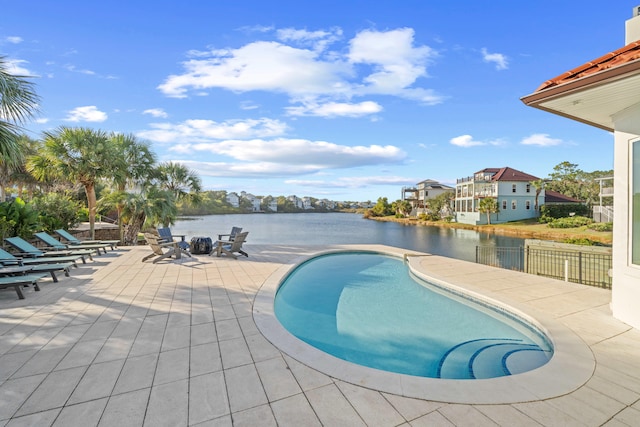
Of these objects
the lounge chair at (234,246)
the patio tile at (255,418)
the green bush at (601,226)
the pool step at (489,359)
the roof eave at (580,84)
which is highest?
the roof eave at (580,84)

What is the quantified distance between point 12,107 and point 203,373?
843 centimetres

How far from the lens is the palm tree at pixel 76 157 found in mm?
12398

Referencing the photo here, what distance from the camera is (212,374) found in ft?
9.16

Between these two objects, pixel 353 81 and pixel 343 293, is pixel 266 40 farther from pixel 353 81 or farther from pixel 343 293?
pixel 343 293

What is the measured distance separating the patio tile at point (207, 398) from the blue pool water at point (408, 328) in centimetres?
172

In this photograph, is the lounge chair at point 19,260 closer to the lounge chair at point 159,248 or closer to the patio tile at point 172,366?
the lounge chair at point 159,248

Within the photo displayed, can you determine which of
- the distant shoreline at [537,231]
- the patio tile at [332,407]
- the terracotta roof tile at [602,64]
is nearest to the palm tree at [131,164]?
the patio tile at [332,407]

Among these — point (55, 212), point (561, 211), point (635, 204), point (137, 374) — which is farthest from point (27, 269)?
point (561, 211)

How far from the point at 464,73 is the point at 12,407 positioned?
15138 mm

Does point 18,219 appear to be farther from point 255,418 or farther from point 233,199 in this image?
point 233,199

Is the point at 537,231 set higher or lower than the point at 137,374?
lower

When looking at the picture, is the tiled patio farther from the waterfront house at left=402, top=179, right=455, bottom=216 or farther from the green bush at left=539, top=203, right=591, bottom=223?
the waterfront house at left=402, top=179, right=455, bottom=216

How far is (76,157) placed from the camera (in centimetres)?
1270

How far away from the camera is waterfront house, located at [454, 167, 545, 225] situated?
41.7 meters
